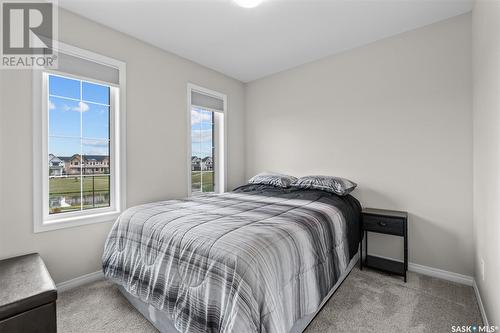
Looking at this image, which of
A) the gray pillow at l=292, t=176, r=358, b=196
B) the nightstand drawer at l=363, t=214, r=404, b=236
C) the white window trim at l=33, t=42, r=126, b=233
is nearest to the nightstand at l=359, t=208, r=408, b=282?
the nightstand drawer at l=363, t=214, r=404, b=236

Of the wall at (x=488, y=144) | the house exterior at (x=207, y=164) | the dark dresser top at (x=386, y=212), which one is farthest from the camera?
the house exterior at (x=207, y=164)

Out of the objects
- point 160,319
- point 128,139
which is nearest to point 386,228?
point 160,319

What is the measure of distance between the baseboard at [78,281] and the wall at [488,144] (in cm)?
320

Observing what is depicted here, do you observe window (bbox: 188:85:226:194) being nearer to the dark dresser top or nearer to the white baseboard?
the dark dresser top

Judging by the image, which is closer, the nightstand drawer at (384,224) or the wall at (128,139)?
the wall at (128,139)

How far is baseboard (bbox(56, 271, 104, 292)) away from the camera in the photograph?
216 cm

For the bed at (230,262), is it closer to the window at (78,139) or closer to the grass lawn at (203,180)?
the window at (78,139)

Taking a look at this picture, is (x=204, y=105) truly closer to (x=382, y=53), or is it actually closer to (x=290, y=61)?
(x=290, y=61)

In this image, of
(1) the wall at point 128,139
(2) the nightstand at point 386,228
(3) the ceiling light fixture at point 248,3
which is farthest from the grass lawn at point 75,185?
(2) the nightstand at point 386,228

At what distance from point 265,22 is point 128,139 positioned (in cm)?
199

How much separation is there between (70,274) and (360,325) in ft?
8.53

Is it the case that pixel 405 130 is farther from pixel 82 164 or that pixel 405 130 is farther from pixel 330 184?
pixel 82 164

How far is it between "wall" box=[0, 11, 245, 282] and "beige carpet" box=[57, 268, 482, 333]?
0.46m

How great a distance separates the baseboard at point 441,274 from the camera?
2252mm
